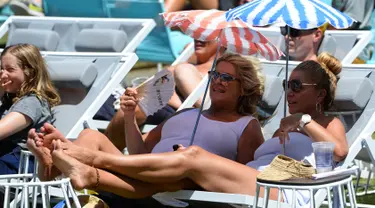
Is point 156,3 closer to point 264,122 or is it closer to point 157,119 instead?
point 157,119

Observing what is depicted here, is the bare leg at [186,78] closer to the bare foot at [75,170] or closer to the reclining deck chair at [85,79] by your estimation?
the reclining deck chair at [85,79]

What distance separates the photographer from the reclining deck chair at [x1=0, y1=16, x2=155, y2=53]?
293 inches

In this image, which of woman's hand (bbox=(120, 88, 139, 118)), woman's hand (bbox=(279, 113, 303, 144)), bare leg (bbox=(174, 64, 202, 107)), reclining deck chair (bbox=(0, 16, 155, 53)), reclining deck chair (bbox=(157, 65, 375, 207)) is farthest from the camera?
reclining deck chair (bbox=(0, 16, 155, 53))

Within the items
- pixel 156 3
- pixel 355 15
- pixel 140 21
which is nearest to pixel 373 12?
pixel 355 15

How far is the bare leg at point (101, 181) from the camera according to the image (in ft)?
14.2

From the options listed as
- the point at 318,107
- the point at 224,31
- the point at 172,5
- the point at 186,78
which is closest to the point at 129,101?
the point at 224,31

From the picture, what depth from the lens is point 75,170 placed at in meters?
4.31

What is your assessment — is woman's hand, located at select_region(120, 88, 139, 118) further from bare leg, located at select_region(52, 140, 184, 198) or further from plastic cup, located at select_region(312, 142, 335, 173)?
plastic cup, located at select_region(312, 142, 335, 173)

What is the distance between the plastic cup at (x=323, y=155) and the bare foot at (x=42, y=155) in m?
1.21

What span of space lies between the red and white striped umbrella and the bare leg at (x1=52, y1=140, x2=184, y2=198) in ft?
3.10

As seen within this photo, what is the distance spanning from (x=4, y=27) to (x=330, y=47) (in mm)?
2639

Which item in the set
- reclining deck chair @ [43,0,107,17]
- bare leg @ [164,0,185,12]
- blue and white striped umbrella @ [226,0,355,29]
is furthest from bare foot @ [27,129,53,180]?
bare leg @ [164,0,185,12]

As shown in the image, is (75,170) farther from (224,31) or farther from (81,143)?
(224,31)

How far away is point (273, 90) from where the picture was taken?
19.5ft
